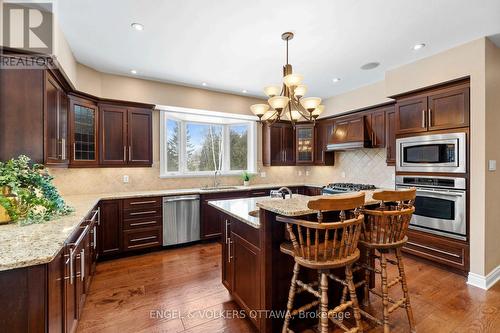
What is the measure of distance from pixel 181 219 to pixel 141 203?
682mm

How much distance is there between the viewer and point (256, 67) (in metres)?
Result: 3.49

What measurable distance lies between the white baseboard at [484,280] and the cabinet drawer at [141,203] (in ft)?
13.7

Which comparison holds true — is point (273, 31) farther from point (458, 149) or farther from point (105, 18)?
point (458, 149)

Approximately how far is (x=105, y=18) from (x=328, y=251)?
A: 2.94 meters

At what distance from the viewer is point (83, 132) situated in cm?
328

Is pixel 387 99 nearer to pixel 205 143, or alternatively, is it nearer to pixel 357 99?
pixel 357 99

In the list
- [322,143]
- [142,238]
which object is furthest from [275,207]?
[322,143]

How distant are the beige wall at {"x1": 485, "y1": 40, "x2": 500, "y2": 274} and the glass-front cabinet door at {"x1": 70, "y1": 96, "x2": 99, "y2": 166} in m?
5.03

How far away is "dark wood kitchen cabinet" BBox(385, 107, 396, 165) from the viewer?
3.70 meters

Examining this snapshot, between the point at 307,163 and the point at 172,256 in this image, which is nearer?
the point at 172,256

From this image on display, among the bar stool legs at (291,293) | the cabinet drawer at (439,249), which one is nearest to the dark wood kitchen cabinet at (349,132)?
the cabinet drawer at (439,249)

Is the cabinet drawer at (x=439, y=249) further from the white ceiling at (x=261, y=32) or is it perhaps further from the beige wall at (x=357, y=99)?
the white ceiling at (x=261, y=32)

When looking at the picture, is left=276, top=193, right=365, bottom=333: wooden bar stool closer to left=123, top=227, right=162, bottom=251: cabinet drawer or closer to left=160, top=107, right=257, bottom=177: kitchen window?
left=123, top=227, right=162, bottom=251: cabinet drawer

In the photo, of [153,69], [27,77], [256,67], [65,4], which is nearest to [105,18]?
[65,4]
